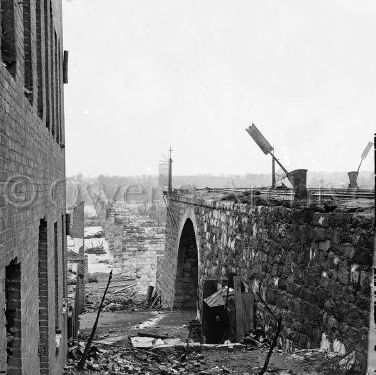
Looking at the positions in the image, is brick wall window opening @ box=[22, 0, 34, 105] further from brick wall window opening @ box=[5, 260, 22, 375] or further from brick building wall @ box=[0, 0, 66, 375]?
brick wall window opening @ box=[5, 260, 22, 375]

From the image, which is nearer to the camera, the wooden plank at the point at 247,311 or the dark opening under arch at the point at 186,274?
the wooden plank at the point at 247,311

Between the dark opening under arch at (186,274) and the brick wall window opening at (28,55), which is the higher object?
the brick wall window opening at (28,55)

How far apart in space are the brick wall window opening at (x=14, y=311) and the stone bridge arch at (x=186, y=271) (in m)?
12.2

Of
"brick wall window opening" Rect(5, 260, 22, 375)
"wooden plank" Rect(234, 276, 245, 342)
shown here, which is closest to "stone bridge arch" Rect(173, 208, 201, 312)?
"wooden plank" Rect(234, 276, 245, 342)

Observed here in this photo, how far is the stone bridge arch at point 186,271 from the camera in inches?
631

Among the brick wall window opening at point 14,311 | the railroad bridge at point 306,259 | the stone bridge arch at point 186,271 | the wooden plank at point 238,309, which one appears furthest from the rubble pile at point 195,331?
the brick wall window opening at point 14,311

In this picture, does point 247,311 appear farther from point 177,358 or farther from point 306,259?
point 306,259

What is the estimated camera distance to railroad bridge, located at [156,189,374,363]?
517 cm

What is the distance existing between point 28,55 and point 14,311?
2.21 metres

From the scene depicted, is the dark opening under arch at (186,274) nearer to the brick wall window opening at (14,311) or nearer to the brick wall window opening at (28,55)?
the brick wall window opening at (28,55)

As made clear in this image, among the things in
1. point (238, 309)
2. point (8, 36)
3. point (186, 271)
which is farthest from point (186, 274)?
point (8, 36)

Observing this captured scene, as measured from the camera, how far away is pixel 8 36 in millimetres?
3328

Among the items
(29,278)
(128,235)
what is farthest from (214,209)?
(128,235)

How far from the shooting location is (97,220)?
185 ft
